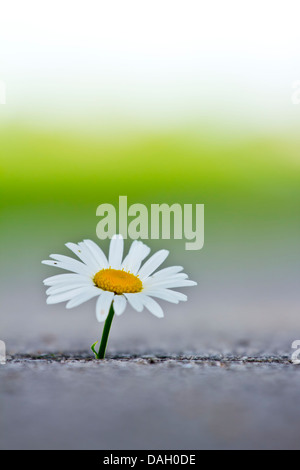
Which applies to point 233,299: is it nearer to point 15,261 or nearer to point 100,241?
point 100,241

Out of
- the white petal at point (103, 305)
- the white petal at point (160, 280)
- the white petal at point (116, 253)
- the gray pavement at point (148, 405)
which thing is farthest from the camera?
the white petal at point (116, 253)

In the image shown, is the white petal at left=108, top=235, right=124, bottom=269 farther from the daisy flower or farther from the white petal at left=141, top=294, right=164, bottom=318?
the white petal at left=141, top=294, right=164, bottom=318

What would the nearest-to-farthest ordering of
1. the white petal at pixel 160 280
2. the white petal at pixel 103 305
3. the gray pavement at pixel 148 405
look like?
the gray pavement at pixel 148 405
the white petal at pixel 103 305
the white petal at pixel 160 280

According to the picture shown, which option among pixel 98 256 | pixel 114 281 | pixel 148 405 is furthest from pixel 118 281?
pixel 148 405

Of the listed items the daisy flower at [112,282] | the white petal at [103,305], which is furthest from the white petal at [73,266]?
the white petal at [103,305]

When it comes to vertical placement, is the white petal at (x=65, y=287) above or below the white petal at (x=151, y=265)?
below

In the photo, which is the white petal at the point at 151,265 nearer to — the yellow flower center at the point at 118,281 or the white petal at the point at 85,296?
the yellow flower center at the point at 118,281

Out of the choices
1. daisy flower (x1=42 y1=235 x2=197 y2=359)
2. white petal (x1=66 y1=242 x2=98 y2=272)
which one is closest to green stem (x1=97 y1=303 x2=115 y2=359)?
daisy flower (x1=42 y1=235 x2=197 y2=359)

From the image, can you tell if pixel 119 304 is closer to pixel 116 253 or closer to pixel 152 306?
pixel 152 306
